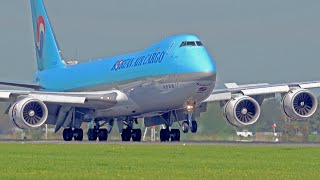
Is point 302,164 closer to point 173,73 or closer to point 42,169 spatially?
point 42,169

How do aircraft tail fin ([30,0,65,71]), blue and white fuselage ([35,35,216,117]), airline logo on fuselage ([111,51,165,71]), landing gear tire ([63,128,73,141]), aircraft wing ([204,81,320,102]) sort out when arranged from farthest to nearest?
aircraft tail fin ([30,0,65,71]) < landing gear tire ([63,128,73,141]) < aircraft wing ([204,81,320,102]) < airline logo on fuselage ([111,51,165,71]) < blue and white fuselage ([35,35,216,117])

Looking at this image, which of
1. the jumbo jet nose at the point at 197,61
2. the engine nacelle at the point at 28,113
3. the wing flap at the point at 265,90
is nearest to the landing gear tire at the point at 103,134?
the engine nacelle at the point at 28,113

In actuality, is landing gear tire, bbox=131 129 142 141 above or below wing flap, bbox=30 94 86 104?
below

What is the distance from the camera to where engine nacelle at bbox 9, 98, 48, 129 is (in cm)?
5997

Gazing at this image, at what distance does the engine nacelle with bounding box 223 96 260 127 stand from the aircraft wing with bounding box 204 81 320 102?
2.86 feet

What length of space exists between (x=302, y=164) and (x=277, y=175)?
6.05 meters

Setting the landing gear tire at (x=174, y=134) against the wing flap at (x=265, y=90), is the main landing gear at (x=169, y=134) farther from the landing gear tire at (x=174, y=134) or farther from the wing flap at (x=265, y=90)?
the wing flap at (x=265, y=90)

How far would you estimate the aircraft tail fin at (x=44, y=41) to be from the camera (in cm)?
7800

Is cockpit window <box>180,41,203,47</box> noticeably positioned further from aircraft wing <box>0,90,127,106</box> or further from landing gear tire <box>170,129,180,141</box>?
aircraft wing <box>0,90,127,106</box>

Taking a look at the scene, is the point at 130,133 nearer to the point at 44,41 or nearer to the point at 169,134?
the point at 169,134

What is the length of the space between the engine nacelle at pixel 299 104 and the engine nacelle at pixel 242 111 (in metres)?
1.78

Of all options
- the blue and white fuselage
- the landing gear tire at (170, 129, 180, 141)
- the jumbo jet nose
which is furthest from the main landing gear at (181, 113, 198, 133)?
the jumbo jet nose

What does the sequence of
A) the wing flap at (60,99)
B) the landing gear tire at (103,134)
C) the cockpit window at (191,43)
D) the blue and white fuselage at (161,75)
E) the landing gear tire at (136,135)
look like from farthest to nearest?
1. the landing gear tire at (103,134)
2. the landing gear tire at (136,135)
3. the wing flap at (60,99)
4. the cockpit window at (191,43)
5. the blue and white fuselage at (161,75)

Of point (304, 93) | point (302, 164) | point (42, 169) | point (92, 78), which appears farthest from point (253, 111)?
point (42, 169)
